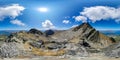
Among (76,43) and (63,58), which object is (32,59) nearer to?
(63,58)

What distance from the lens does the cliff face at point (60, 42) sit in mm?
53569

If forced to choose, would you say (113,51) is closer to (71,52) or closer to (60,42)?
(71,52)

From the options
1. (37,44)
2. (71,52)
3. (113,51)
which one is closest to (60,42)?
(37,44)

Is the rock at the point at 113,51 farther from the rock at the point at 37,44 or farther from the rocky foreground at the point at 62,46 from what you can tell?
the rock at the point at 37,44

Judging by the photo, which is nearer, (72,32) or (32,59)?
(32,59)

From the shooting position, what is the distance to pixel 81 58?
159 feet

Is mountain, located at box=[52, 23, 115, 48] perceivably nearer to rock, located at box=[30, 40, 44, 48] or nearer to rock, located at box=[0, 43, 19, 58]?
rock, located at box=[30, 40, 44, 48]

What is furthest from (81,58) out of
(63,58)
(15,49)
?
(15,49)

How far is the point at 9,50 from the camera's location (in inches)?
2029

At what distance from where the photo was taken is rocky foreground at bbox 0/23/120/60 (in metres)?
50.4

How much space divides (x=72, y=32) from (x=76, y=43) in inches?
458

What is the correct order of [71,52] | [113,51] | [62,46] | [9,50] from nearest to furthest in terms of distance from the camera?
[9,50] → [113,51] → [71,52] → [62,46]

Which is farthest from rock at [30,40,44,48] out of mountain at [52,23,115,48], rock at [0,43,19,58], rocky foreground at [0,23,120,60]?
mountain at [52,23,115,48]

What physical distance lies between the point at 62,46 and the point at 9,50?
40.7 feet
